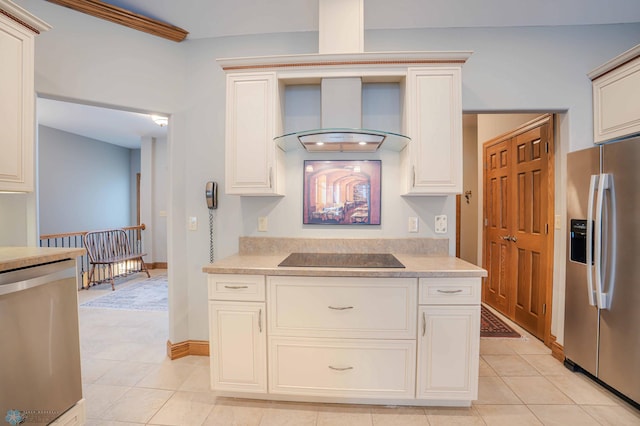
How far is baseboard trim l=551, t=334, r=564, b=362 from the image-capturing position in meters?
2.44

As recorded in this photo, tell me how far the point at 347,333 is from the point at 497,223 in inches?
109

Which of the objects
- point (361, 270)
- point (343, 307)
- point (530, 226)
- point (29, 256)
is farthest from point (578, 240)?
point (29, 256)

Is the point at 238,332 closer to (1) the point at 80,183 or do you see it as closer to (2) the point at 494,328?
(2) the point at 494,328

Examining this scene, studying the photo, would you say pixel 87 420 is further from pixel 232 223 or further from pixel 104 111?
pixel 104 111

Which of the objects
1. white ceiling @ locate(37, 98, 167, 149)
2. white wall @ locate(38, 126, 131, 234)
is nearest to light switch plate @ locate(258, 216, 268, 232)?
white ceiling @ locate(37, 98, 167, 149)

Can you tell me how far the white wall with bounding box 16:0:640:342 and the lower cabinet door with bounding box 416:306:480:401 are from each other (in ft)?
2.55

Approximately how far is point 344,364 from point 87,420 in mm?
1651

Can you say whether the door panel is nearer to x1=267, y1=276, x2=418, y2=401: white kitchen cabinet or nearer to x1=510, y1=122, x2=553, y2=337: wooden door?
x1=510, y1=122, x2=553, y2=337: wooden door

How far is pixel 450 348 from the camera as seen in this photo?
5.90ft

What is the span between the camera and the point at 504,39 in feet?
7.90

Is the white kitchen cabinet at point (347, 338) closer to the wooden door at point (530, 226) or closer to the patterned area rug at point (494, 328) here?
the patterned area rug at point (494, 328)

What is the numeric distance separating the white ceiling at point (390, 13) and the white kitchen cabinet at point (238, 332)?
209cm

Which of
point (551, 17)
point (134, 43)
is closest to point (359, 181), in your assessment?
point (551, 17)

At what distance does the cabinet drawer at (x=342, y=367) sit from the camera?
→ 1.83 meters
